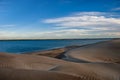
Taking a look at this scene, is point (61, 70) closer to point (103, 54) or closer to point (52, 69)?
point (52, 69)

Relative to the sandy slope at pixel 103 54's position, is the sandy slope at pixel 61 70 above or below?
above

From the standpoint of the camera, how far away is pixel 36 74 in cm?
509

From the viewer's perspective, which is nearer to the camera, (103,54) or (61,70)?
(61,70)

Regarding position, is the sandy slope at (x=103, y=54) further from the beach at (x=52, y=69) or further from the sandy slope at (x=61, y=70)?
the sandy slope at (x=61, y=70)

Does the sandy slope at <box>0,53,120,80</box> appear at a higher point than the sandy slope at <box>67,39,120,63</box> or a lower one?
higher

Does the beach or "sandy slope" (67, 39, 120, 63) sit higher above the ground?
the beach

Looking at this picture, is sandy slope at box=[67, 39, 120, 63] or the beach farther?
sandy slope at box=[67, 39, 120, 63]

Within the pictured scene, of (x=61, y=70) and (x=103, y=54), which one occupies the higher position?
(x=61, y=70)

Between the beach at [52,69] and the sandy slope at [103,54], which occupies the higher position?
the beach at [52,69]

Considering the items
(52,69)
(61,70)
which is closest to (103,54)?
(52,69)

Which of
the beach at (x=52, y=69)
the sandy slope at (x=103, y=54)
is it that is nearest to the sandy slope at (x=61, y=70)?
the beach at (x=52, y=69)

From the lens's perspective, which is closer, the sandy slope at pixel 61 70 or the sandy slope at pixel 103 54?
the sandy slope at pixel 61 70

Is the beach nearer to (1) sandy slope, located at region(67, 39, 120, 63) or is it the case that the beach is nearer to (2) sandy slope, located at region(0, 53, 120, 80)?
(2) sandy slope, located at region(0, 53, 120, 80)

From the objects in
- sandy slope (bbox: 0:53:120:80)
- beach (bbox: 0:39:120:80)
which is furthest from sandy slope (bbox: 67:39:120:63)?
sandy slope (bbox: 0:53:120:80)
